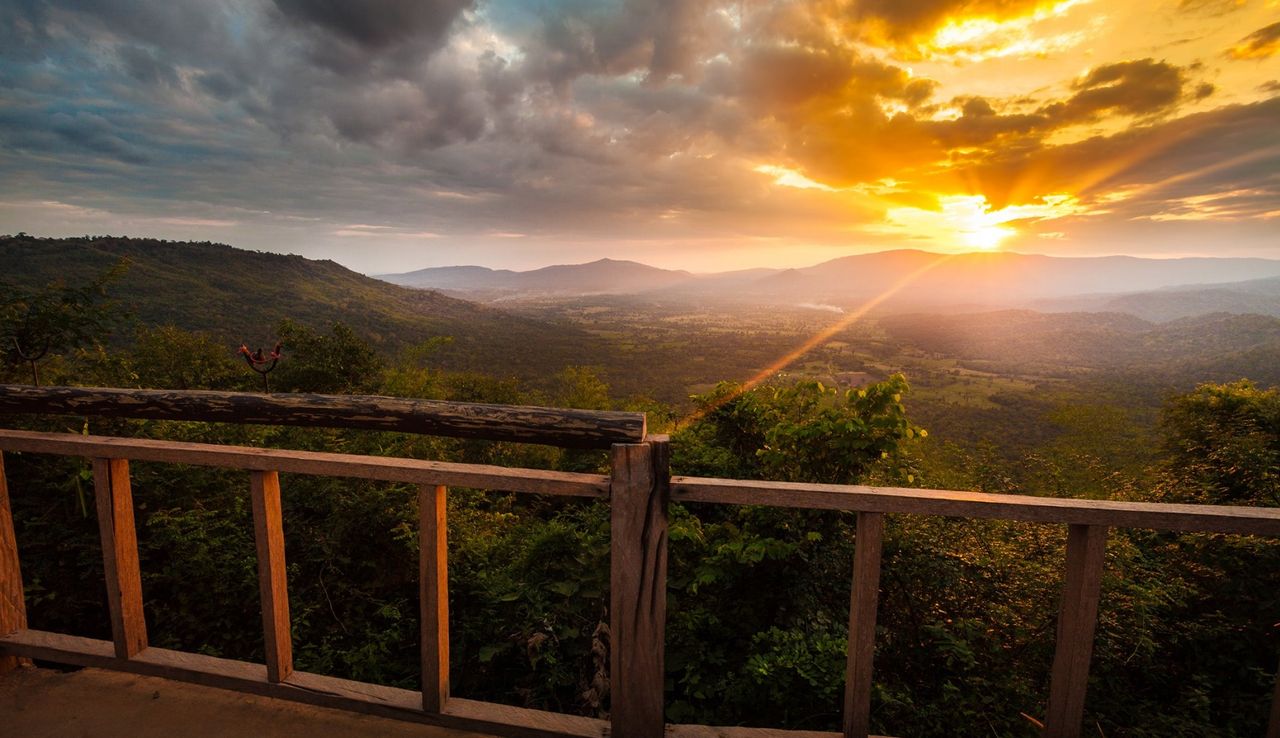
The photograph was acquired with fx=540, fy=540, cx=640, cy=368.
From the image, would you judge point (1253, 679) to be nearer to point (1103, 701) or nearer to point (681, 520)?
point (1103, 701)

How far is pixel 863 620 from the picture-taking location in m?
1.60

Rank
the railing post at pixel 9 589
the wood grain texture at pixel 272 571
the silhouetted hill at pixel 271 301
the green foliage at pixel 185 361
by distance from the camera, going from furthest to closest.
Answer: the silhouetted hill at pixel 271 301
the green foliage at pixel 185 361
the railing post at pixel 9 589
the wood grain texture at pixel 272 571

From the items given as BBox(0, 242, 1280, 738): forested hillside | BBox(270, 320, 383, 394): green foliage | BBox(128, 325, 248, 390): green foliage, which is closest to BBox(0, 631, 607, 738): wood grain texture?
BBox(0, 242, 1280, 738): forested hillside

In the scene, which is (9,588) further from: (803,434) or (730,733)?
(803,434)

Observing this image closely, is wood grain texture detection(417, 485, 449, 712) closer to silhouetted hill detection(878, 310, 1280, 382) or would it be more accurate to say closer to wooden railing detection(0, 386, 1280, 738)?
wooden railing detection(0, 386, 1280, 738)

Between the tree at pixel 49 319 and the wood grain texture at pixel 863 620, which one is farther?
the tree at pixel 49 319

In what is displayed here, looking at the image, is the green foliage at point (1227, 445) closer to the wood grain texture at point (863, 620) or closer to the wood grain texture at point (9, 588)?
the wood grain texture at point (863, 620)

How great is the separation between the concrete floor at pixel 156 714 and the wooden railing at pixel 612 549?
0.15 feet

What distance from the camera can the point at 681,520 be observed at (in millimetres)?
4672

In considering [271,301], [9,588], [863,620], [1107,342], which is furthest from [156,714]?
[1107,342]

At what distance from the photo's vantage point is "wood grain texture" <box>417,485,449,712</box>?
5.62 ft

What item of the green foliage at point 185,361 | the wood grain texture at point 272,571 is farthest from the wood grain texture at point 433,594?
the green foliage at point 185,361

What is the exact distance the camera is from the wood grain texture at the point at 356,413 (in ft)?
5.29

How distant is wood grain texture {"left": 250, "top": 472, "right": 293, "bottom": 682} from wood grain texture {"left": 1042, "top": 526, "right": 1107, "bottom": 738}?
7.95 feet
